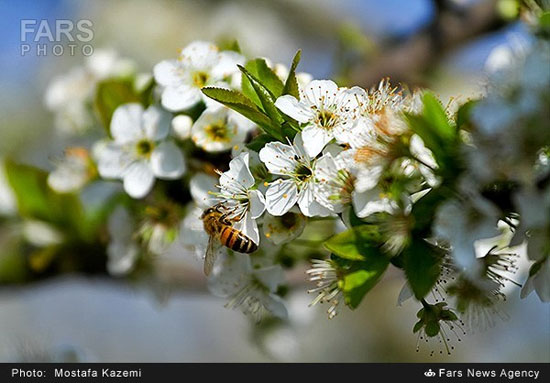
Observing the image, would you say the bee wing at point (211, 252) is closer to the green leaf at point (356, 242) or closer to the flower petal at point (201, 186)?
the flower petal at point (201, 186)

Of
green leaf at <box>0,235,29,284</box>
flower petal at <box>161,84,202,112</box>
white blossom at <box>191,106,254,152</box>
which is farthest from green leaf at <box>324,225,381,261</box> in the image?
green leaf at <box>0,235,29,284</box>

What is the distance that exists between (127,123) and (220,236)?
12.4 inches

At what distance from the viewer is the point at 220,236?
2.87 feet

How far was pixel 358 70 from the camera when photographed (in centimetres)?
168

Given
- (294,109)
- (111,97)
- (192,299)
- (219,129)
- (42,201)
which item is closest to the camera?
(294,109)

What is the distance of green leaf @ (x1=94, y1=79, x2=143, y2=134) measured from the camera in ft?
3.80

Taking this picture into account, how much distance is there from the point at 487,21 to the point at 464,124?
895 mm

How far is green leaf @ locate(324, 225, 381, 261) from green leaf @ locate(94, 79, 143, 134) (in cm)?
51

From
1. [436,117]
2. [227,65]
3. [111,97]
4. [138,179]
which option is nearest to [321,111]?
[436,117]

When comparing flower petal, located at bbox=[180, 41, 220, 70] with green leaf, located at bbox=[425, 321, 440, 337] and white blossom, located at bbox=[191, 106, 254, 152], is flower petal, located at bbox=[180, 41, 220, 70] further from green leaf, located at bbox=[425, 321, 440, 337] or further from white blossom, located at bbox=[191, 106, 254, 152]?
green leaf, located at bbox=[425, 321, 440, 337]

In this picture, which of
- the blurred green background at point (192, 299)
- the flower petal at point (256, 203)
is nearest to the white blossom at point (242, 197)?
the flower petal at point (256, 203)

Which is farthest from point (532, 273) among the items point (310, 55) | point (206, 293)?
point (310, 55)
